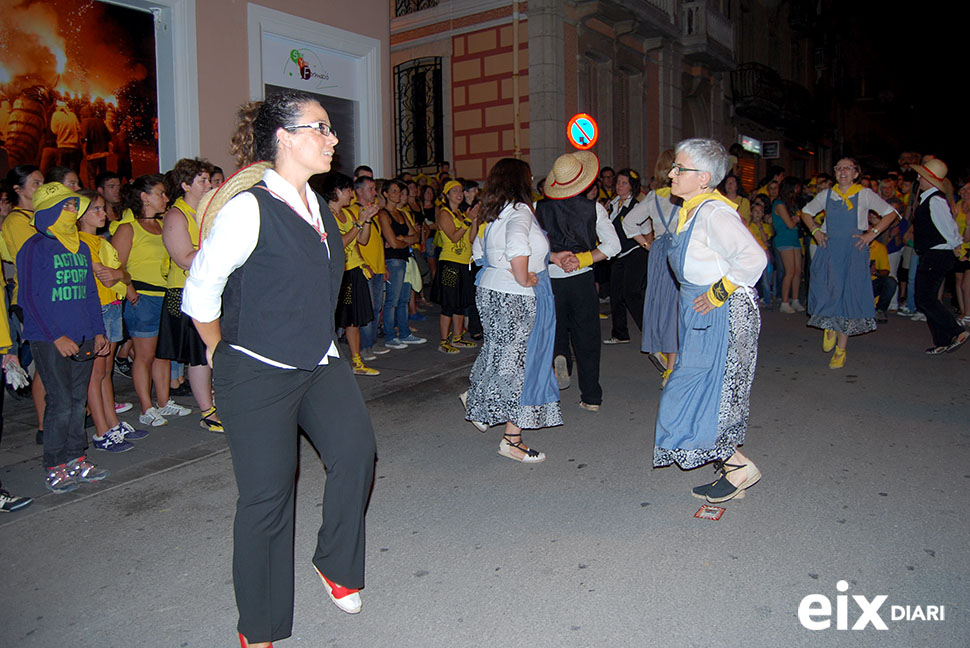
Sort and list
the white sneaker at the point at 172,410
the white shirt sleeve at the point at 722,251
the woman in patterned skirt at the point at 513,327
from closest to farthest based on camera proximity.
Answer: the white shirt sleeve at the point at 722,251 → the woman in patterned skirt at the point at 513,327 → the white sneaker at the point at 172,410

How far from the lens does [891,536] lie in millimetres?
3895

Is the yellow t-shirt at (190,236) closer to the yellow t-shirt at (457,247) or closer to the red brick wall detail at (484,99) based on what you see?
the yellow t-shirt at (457,247)

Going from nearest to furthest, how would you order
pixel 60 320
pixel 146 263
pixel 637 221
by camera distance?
pixel 60 320 → pixel 146 263 → pixel 637 221

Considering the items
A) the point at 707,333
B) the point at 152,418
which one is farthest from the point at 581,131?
the point at 707,333

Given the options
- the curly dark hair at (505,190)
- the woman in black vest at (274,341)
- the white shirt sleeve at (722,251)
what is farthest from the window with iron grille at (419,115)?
the woman in black vest at (274,341)

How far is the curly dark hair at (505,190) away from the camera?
5207 mm

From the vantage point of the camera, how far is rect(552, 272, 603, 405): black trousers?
6340mm

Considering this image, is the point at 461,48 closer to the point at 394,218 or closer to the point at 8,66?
the point at 394,218

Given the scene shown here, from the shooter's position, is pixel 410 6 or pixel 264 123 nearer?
pixel 264 123

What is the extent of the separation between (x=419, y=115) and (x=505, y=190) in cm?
1369

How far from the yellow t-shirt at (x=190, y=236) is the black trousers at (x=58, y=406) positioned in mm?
1028

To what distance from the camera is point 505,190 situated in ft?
17.1

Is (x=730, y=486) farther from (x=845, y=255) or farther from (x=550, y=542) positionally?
(x=845, y=255)

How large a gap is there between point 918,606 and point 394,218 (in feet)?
23.5
